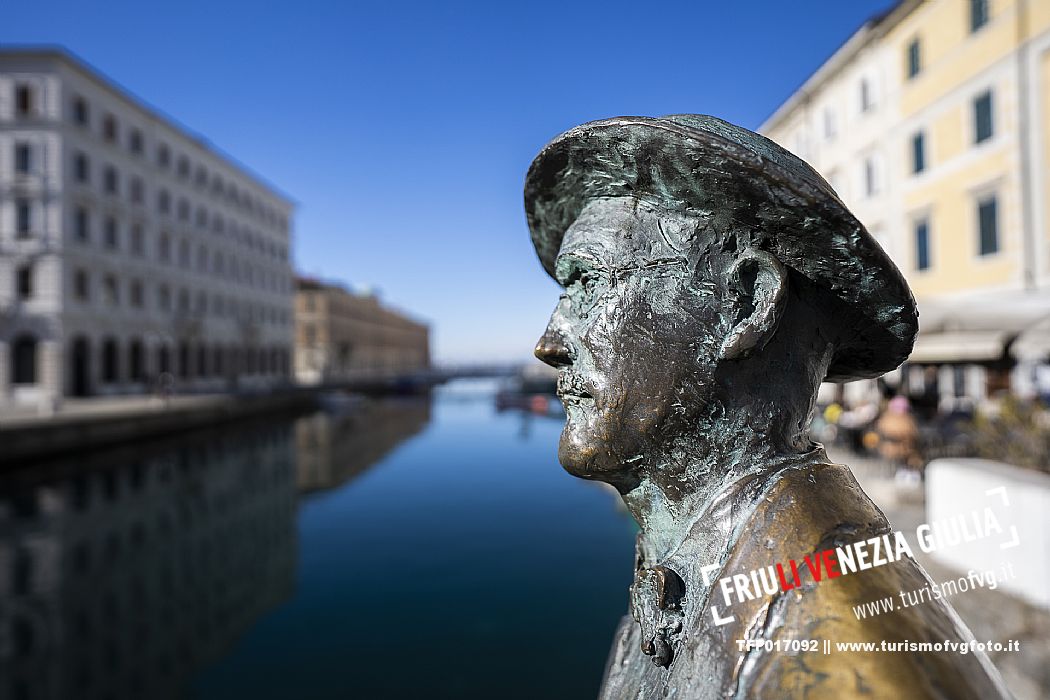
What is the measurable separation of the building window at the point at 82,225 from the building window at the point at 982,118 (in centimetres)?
3468

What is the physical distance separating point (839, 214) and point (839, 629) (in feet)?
2.24

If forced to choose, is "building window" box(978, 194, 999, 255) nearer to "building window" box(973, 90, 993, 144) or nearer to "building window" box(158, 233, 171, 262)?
"building window" box(973, 90, 993, 144)

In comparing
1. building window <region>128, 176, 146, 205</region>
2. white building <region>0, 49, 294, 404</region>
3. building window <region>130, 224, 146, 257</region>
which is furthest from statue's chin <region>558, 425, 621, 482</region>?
building window <region>128, 176, 146, 205</region>

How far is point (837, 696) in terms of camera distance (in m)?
0.80

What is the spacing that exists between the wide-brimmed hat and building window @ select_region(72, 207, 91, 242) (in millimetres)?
34171

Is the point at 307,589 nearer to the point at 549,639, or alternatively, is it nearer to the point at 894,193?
the point at 549,639

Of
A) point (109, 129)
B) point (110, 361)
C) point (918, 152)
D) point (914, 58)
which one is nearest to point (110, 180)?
point (109, 129)

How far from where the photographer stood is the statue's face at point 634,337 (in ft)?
3.80

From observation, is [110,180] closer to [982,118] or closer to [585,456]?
[982,118]

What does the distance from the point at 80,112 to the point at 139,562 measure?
90.6 ft

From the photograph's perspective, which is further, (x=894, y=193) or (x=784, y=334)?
(x=894, y=193)

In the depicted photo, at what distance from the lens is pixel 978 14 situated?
1357 centimetres

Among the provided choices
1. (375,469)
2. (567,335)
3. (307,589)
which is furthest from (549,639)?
(375,469)

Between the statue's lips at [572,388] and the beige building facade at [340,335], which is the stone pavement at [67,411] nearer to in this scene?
the beige building facade at [340,335]
